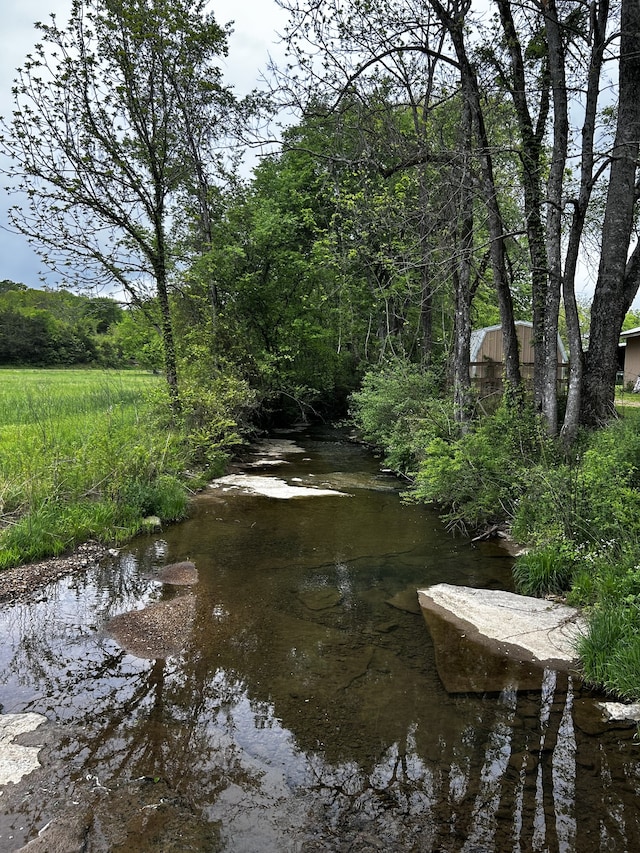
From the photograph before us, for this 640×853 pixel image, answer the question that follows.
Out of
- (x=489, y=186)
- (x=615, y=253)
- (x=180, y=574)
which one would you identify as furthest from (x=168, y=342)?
(x=615, y=253)

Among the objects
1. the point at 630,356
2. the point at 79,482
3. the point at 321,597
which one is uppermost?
the point at 630,356

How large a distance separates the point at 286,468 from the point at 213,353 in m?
4.09

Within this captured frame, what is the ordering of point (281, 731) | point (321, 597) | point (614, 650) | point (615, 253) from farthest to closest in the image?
1. point (615, 253)
2. point (321, 597)
3. point (614, 650)
4. point (281, 731)

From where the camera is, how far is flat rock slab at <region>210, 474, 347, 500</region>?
10883 millimetres

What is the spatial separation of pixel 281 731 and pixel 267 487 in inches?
308

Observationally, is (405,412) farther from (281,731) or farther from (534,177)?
(281,731)

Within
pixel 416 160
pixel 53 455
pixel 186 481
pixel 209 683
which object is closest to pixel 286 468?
pixel 186 481

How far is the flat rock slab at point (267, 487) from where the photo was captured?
35.7 feet

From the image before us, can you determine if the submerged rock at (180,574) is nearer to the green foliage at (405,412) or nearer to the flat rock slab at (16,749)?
the flat rock slab at (16,749)

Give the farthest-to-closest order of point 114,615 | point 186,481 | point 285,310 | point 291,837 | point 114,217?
1. point 285,310
2. point 114,217
3. point 186,481
4. point 114,615
5. point 291,837

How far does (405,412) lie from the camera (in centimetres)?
1384

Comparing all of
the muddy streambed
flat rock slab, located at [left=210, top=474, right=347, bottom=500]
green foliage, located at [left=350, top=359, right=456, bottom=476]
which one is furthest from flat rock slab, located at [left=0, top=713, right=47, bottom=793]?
green foliage, located at [left=350, top=359, right=456, bottom=476]

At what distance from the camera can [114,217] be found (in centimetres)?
1253

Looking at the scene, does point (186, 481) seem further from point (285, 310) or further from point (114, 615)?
point (285, 310)
